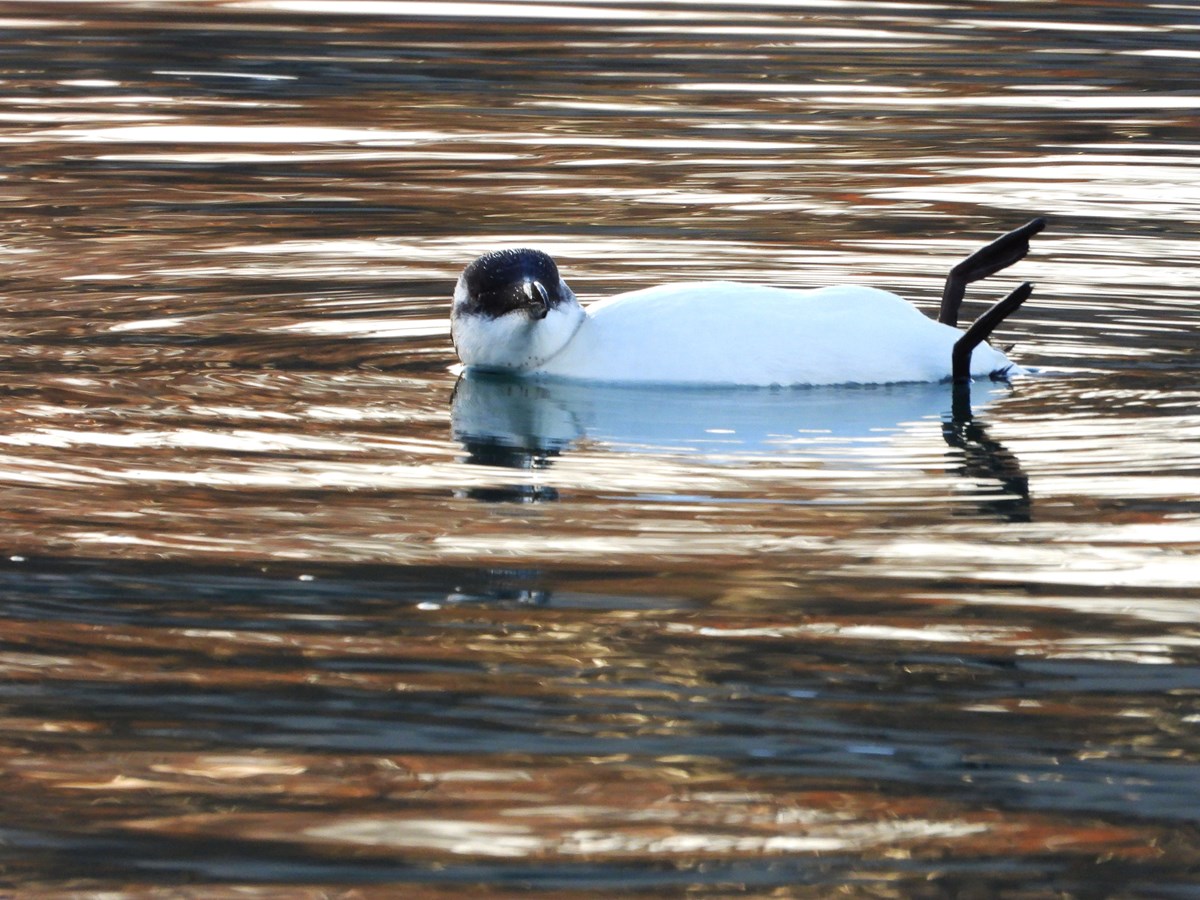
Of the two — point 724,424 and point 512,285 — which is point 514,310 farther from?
point 724,424

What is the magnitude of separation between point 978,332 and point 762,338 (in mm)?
648

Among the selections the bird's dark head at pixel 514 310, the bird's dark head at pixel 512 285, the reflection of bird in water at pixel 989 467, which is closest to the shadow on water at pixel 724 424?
the reflection of bird in water at pixel 989 467

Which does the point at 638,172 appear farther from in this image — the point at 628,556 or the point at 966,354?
the point at 628,556

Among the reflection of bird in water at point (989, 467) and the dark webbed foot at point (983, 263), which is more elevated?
the dark webbed foot at point (983, 263)

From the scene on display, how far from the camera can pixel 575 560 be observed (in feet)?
14.5

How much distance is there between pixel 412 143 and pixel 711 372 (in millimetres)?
5889

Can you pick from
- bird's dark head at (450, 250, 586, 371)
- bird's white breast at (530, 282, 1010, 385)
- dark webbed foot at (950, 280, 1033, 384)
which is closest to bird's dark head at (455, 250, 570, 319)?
bird's dark head at (450, 250, 586, 371)

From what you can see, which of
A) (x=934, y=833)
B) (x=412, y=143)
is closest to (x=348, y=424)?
(x=934, y=833)

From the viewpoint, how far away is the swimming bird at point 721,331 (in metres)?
5.92

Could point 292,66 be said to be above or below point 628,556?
above

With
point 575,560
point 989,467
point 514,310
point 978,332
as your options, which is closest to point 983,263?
point 978,332

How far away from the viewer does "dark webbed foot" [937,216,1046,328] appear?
247 inches

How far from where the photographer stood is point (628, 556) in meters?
4.45

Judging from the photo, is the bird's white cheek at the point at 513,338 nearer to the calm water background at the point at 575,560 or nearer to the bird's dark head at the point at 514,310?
the bird's dark head at the point at 514,310
